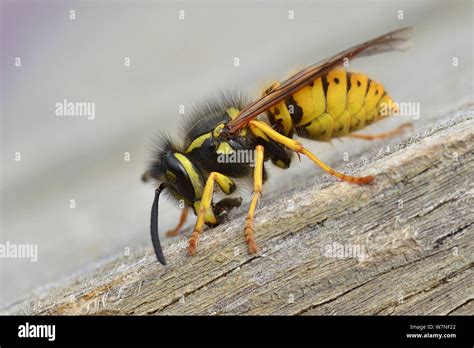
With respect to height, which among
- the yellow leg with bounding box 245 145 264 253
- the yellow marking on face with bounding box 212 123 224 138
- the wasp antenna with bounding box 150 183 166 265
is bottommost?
the wasp antenna with bounding box 150 183 166 265

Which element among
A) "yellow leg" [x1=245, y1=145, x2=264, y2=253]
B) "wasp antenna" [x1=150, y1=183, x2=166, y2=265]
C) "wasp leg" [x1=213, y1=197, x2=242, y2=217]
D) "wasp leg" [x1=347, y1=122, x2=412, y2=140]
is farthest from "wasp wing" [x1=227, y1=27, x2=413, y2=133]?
"wasp leg" [x1=347, y1=122, x2=412, y2=140]

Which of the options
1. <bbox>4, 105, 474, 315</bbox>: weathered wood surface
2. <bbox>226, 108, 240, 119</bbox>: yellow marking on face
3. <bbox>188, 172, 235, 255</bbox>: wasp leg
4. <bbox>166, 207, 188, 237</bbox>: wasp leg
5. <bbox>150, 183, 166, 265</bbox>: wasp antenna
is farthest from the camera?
<bbox>166, 207, 188, 237</bbox>: wasp leg

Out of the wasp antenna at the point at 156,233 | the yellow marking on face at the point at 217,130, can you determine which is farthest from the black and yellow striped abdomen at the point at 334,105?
the wasp antenna at the point at 156,233

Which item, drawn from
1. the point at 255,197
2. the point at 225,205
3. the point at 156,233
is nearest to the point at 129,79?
the point at 225,205

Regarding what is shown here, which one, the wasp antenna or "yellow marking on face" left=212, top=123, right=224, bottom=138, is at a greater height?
"yellow marking on face" left=212, top=123, right=224, bottom=138

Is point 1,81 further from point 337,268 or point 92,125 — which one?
point 337,268

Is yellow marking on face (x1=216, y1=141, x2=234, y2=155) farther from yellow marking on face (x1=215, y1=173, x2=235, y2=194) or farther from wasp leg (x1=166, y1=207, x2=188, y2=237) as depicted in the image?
wasp leg (x1=166, y1=207, x2=188, y2=237)

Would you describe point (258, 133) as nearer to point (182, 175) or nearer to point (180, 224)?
point (182, 175)
